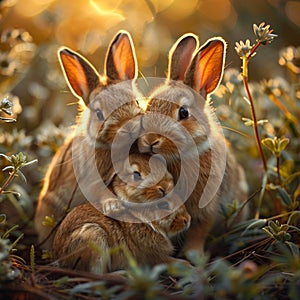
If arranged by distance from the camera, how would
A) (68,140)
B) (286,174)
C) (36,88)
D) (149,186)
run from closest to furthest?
1. (149,186)
2. (286,174)
3. (68,140)
4. (36,88)

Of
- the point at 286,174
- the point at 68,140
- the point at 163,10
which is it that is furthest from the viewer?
the point at 163,10

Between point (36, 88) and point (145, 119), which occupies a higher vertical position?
point (145, 119)

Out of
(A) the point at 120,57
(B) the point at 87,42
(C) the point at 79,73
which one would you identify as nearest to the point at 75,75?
(C) the point at 79,73

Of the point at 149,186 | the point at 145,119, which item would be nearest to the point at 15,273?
the point at 149,186

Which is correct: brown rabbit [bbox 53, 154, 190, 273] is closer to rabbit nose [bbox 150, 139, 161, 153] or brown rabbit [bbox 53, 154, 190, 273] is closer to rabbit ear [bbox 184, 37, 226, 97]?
rabbit nose [bbox 150, 139, 161, 153]

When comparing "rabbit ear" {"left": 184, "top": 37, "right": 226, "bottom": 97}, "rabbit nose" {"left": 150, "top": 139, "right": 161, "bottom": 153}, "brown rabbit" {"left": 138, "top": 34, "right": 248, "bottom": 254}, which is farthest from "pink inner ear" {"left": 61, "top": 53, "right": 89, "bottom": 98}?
"rabbit nose" {"left": 150, "top": 139, "right": 161, "bottom": 153}

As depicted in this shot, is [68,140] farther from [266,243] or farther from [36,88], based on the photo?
[266,243]

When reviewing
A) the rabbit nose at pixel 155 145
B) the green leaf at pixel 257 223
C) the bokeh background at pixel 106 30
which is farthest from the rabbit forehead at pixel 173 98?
the bokeh background at pixel 106 30
